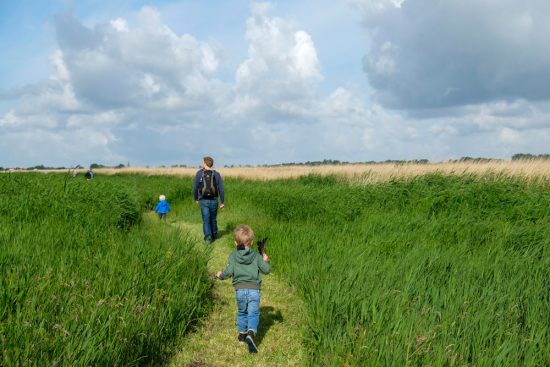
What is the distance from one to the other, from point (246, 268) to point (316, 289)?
948 millimetres

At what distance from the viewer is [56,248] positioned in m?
6.32

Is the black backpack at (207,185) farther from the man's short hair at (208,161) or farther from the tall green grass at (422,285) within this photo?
the tall green grass at (422,285)

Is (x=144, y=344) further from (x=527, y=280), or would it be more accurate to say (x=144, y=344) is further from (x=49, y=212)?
(x=49, y=212)

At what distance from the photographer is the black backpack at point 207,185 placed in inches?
415

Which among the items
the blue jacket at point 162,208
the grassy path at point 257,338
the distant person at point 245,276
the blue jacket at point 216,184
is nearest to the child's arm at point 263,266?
the distant person at point 245,276

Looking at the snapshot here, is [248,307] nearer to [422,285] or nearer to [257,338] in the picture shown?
[257,338]

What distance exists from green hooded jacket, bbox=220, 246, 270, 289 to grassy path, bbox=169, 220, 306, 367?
29.0 inches

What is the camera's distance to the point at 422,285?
17.4 feet

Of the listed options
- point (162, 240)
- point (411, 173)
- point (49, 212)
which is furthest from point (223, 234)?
point (411, 173)

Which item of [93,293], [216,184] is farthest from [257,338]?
[216,184]

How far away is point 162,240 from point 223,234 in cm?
551

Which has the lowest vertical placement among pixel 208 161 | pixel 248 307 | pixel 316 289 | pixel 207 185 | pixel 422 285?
pixel 248 307

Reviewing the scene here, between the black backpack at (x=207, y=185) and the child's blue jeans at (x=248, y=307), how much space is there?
5.54 metres

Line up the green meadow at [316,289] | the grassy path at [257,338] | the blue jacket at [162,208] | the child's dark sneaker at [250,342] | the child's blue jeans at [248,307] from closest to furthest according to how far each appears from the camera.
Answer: the green meadow at [316,289] → the grassy path at [257,338] → the child's dark sneaker at [250,342] → the child's blue jeans at [248,307] → the blue jacket at [162,208]
